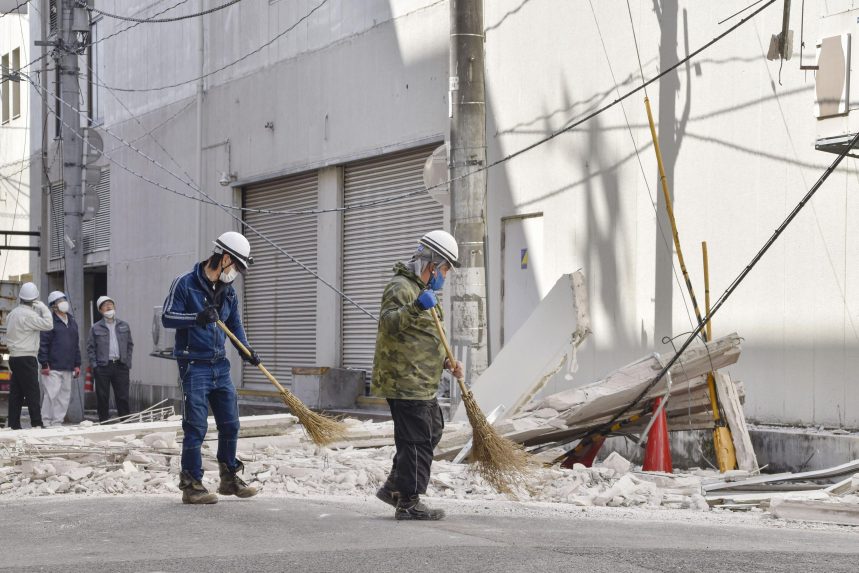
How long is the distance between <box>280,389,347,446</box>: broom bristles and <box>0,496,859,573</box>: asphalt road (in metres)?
0.86

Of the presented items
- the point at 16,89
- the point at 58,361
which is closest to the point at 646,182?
the point at 58,361

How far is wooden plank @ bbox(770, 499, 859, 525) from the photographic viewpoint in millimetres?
8906

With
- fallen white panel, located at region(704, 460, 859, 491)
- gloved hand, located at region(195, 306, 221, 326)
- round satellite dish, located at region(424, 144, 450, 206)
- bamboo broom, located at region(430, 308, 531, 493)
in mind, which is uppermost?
round satellite dish, located at region(424, 144, 450, 206)

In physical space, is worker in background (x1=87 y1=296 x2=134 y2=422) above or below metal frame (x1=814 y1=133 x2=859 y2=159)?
below

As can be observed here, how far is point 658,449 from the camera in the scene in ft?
38.9

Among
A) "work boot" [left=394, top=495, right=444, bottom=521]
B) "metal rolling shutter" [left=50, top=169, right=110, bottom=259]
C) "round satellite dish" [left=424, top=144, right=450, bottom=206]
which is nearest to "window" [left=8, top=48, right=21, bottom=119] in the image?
"metal rolling shutter" [left=50, top=169, right=110, bottom=259]

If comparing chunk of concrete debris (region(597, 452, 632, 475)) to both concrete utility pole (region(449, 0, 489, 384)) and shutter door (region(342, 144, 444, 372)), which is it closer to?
concrete utility pole (region(449, 0, 489, 384))

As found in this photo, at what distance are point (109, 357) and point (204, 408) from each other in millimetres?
9958

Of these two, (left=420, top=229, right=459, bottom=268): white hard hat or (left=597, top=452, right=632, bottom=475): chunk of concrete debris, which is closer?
(left=420, top=229, right=459, bottom=268): white hard hat

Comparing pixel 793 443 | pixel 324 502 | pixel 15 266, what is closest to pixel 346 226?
pixel 793 443

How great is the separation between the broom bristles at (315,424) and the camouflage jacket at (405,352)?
6.14 feet

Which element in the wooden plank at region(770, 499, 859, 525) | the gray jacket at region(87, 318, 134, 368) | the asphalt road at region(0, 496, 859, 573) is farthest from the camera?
the gray jacket at region(87, 318, 134, 368)

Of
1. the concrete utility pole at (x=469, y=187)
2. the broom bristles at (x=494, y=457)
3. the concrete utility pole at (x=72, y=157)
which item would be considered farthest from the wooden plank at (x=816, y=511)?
the concrete utility pole at (x=72, y=157)

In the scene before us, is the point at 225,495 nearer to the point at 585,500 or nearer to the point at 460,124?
the point at 585,500
